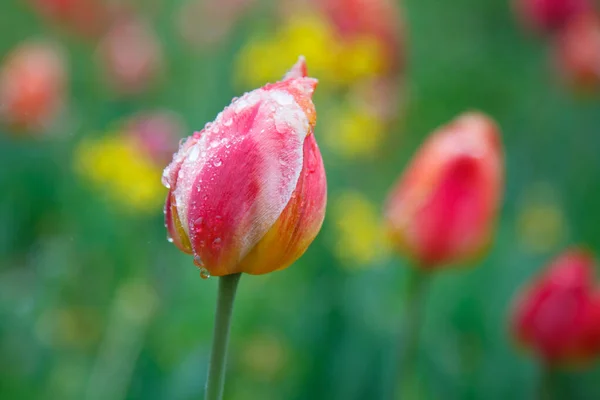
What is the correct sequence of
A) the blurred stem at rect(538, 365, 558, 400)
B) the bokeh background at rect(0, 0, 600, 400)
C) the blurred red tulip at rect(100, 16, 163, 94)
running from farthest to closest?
the blurred red tulip at rect(100, 16, 163, 94) < the bokeh background at rect(0, 0, 600, 400) < the blurred stem at rect(538, 365, 558, 400)

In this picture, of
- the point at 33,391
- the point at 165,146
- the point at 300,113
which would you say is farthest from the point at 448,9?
the point at 300,113

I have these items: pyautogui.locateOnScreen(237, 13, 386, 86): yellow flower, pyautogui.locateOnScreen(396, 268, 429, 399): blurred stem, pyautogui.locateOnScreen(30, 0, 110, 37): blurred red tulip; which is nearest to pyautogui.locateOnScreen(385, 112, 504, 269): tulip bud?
pyautogui.locateOnScreen(396, 268, 429, 399): blurred stem

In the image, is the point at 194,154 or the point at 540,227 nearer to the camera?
the point at 194,154

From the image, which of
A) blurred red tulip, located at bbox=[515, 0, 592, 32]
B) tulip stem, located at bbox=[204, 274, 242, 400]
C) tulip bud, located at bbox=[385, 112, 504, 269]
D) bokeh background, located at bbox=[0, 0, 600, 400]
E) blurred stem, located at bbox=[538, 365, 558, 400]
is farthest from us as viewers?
blurred red tulip, located at bbox=[515, 0, 592, 32]

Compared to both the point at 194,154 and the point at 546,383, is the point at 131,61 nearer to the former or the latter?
the point at 546,383

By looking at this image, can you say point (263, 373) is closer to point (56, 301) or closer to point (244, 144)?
point (56, 301)

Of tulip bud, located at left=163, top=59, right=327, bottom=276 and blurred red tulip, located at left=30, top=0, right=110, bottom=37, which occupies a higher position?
blurred red tulip, located at left=30, top=0, right=110, bottom=37

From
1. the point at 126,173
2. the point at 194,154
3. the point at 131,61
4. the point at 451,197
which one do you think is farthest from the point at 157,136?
the point at 194,154

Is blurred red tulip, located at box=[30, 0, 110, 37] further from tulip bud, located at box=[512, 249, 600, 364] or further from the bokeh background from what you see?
tulip bud, located at box=[512, 249, 600, 364]
